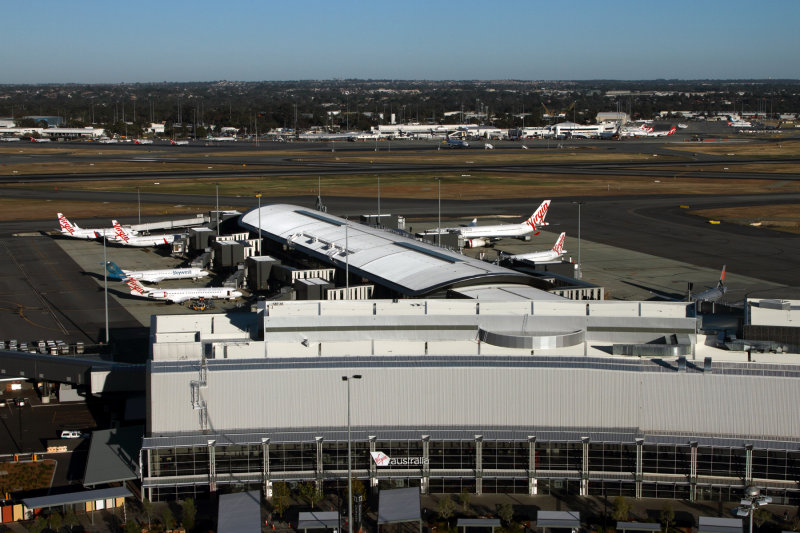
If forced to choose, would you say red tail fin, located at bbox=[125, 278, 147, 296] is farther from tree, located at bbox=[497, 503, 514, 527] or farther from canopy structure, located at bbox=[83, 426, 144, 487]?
tree, located at bbox=[497, 503, 514, 527]

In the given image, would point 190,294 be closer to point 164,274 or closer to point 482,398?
point 164,274

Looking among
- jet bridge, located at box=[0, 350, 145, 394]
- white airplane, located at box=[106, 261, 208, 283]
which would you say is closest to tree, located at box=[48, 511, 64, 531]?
jet bridge, located at box=[0, 350, 145, 394]

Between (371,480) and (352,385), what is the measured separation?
177 inches

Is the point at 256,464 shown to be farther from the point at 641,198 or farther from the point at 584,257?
the point at 641,198

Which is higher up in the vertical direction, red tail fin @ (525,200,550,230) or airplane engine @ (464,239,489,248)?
red tail fin @ (525,200,550,230)

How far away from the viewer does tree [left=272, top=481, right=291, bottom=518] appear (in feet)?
137

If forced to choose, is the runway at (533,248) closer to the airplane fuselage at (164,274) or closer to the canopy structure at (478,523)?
the airplane fuselage at (164,274)

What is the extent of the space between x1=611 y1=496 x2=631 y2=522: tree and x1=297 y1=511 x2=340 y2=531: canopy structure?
38.9ft

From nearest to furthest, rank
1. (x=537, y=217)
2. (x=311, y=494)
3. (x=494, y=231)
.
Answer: (x=311, y=494), (x=494, y=231), (x=537, y=217)

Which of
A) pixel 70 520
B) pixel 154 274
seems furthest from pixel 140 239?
pixel 70 520

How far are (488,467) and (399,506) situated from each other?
510cm

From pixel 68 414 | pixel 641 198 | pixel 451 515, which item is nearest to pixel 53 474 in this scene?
pixel 68 414

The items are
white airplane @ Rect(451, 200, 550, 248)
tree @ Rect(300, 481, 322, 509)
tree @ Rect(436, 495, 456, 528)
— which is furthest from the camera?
white airplane @ Rect(451, 200, 550, 248)

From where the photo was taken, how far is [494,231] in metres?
118
